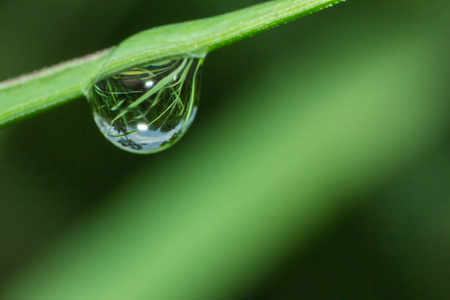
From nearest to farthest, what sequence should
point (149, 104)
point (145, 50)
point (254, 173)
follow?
point (145, 50), point (149, 104), point (254, 173)

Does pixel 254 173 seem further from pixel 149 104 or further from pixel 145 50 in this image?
pixel 145 50

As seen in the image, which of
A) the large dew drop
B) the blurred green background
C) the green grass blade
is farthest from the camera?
the blurred green background

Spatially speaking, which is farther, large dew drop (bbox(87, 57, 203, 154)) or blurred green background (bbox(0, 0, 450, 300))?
blurred green background (bbox(0, 0, 450, 300))

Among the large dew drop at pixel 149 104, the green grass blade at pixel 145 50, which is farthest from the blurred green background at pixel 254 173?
the green grass blade at pixel 145 50

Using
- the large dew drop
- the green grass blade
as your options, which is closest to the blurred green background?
the large dew drop

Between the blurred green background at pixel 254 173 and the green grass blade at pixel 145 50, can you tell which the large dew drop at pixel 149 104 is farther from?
the blurred green background at pixel 254 173

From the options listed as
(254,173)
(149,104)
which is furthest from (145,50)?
(254,173)

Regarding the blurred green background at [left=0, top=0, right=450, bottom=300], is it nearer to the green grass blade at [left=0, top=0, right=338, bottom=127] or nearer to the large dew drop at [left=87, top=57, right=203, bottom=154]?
the large dew drop at [left=87, top=57, right=203, bottom=154]
